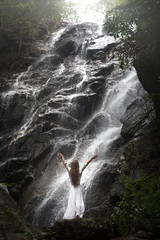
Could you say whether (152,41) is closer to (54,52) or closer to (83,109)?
(83,109)

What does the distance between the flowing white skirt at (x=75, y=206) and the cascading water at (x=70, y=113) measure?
94.5 inches

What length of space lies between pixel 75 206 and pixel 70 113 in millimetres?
8731

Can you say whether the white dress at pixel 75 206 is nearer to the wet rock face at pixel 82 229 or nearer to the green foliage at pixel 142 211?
the wet rock face at pixel 82 229

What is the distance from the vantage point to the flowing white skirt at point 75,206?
18.7 feet

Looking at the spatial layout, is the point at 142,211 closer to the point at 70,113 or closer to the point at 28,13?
the point at 70,113

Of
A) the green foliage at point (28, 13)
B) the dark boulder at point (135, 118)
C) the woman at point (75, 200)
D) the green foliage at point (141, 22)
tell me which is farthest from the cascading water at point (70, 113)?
the green foliage at point (28, 13)

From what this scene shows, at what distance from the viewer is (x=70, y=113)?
46.0 ft

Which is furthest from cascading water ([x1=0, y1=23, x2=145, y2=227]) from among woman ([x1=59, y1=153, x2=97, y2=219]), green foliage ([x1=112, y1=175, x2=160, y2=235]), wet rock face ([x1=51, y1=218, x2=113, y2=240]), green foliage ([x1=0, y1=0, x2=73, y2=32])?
green foliage ([x1=0, y1=0, x2=73, y2=32])

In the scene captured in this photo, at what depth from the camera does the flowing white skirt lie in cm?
570

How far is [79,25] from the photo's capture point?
2634 centimetres

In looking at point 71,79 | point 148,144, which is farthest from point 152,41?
point 71,79

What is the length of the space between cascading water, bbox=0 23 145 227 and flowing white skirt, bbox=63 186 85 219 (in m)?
2.40

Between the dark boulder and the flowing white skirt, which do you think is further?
the dark boulder

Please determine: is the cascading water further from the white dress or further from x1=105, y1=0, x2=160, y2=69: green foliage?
x1=105, y1=0, x2=160, y2=69: green foliage
